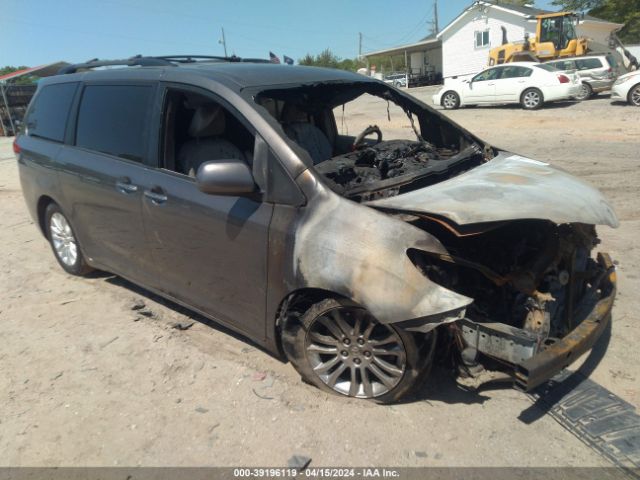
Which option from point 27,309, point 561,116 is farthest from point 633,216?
point 561,116

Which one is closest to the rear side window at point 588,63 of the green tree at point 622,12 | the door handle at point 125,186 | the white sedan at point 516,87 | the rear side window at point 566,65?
the rear side window at point 566,65

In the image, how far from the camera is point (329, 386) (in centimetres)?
284

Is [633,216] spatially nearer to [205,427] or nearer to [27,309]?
[205,427]

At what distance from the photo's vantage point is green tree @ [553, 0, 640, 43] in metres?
36.6

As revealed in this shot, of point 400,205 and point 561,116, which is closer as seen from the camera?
point 400,205

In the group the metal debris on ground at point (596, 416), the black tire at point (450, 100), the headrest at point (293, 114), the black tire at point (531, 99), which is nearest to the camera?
the metal debris on ground at point (596, 416)

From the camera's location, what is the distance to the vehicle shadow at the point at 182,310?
11.4 ft

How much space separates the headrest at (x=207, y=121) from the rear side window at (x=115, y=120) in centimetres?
34

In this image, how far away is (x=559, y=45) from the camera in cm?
2162

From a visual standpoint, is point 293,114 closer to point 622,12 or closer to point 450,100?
point 450,100

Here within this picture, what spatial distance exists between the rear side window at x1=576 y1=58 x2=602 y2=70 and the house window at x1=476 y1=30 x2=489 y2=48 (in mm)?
18665

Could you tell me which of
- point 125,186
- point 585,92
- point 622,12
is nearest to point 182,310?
point 125,186

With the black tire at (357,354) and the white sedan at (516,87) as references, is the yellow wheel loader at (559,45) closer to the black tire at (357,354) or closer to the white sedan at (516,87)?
the white sedan at (516,87)

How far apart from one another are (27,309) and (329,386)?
3.04 meters
